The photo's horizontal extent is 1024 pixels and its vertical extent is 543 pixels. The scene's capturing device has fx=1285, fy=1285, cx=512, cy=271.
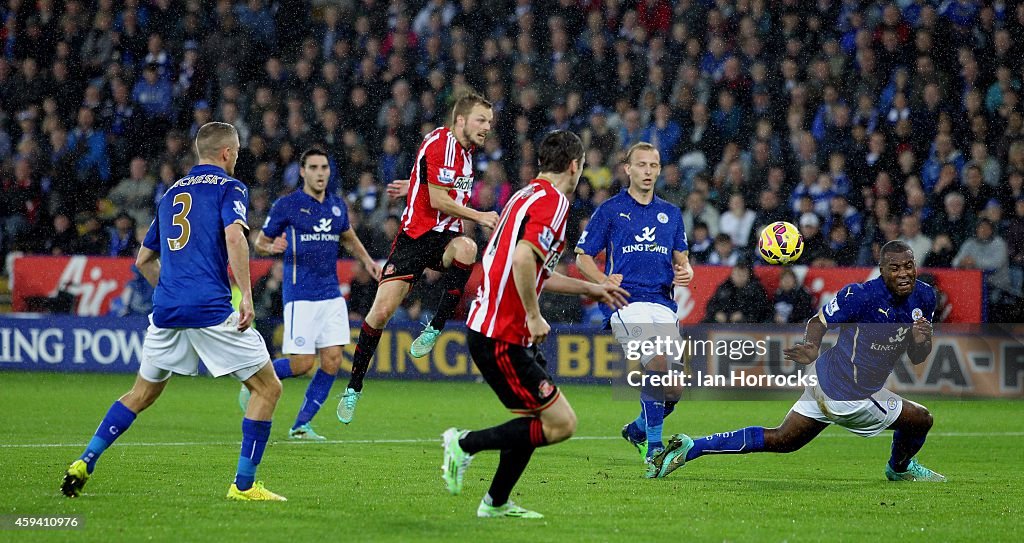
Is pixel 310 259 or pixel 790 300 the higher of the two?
pixel 310 259

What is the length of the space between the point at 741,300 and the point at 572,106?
182 inches

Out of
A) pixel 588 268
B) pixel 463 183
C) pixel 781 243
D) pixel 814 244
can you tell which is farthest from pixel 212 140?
pixel 814 244

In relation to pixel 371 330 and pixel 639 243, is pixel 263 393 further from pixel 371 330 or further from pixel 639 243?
pixel 639 243

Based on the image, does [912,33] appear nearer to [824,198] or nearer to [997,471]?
[824,198]

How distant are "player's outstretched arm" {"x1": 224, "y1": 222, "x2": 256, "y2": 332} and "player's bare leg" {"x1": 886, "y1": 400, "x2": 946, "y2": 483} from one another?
4206 mm

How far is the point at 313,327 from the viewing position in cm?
1155

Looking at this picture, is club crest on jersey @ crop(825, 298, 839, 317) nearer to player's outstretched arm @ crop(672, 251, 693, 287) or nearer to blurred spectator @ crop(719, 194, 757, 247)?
player's outstretched arm @ crop(672, 251, 693, 287)

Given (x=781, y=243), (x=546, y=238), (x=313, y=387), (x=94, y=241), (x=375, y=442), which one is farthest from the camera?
(x=94, y=241)

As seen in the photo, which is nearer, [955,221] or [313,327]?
[313,327]

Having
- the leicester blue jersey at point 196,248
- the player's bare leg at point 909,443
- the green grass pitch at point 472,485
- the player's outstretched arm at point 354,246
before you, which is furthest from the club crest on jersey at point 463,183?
the player's bare leg at point 909,443

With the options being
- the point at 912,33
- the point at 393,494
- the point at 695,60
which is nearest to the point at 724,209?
the point at 695,60

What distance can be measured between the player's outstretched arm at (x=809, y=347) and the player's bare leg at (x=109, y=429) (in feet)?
12.2

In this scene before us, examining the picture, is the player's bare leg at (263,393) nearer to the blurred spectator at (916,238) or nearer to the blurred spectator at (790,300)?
the blurred spectator at (790,300)

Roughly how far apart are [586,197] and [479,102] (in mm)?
8280
